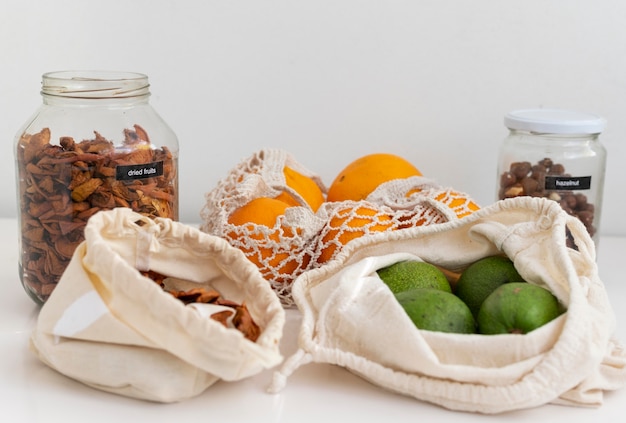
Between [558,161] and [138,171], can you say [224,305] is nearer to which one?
[138,171]

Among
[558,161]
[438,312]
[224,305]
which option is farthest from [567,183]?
[224,305]

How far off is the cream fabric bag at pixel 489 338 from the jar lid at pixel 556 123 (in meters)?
0.20

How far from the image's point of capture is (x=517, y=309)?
65 centimetres

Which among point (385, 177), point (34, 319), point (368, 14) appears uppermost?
point (368, 14)

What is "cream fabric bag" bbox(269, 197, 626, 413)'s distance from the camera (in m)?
0.61

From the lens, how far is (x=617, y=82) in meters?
1.13

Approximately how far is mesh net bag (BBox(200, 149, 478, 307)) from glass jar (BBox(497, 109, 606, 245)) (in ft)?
0.39

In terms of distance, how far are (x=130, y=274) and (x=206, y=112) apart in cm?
59

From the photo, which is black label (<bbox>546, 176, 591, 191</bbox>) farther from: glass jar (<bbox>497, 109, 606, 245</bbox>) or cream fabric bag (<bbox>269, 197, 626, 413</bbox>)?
cream fabric bag (<bbox>269, 197, 626, 413</bbox>)

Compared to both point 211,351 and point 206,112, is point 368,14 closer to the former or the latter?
point 206,112

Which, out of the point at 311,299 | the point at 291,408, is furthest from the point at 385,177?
the point at 291,408

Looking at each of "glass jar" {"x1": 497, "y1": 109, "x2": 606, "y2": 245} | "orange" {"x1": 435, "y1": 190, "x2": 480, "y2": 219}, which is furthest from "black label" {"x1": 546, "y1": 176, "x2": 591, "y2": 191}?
"orange" {"x1": 435, "y1": 190, "x2": 480, "y2": 219}

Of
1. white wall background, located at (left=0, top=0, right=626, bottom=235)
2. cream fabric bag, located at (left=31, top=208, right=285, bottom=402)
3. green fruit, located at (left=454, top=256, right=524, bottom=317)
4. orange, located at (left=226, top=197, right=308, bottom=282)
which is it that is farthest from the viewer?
white wall background, located at (left=0, top=0, right=626, bottom=235)

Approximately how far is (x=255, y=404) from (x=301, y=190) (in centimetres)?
37
